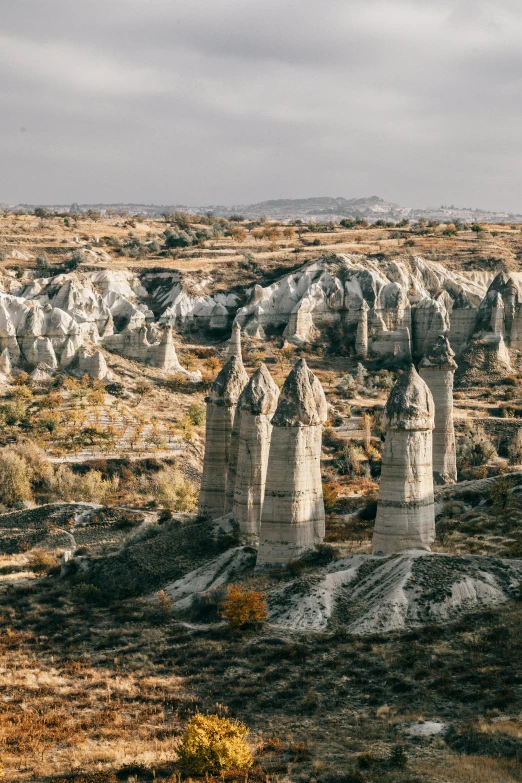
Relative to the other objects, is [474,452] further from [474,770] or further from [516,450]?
[474,770]

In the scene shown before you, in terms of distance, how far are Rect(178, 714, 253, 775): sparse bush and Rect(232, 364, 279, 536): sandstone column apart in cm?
1288

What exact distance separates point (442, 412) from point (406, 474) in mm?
10408

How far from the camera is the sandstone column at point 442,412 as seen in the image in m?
34.4

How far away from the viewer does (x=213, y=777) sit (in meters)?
15.6

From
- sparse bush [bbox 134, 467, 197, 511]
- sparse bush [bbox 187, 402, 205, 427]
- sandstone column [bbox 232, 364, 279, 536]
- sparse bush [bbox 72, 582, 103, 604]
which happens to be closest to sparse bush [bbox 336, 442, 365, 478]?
sparse bush [bbox 134, 467, 197, 511]

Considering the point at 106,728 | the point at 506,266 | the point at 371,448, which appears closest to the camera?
the point at 106,728

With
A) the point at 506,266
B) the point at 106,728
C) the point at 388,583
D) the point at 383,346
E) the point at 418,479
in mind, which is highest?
the point at 506,266

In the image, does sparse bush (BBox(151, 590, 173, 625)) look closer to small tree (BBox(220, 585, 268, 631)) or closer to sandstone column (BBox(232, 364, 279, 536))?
small tree (BBox(220, 585, 268, 631))

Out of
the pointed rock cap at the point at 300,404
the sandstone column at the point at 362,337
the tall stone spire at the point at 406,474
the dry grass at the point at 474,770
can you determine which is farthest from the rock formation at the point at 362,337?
the dry grass at the point at 474,770

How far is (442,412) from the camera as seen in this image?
1358 inches

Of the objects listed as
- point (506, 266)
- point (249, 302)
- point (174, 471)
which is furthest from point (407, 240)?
point (174, 471)

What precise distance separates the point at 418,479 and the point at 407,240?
73.4 metres

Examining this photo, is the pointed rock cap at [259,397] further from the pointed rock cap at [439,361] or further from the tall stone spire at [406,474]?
the pointed rock cap at [439,361]

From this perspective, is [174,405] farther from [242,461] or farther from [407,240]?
[407,240]
